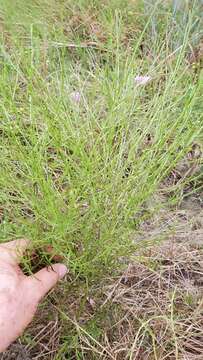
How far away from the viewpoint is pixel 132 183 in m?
1.08

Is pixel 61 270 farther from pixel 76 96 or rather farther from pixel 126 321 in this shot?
pixel 76 96

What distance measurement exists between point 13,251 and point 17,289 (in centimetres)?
9

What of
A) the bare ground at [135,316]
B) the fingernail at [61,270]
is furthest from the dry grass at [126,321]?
the fingernail at [61,270]

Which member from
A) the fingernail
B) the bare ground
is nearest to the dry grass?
the bare ground

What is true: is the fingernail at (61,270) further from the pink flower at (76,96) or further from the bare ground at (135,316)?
the pink flower at (76,96)

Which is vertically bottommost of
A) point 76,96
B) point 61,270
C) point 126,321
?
point 126,321

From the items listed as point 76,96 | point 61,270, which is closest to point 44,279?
point 61,270

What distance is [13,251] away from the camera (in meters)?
1.12

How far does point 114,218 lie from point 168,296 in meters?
0.29

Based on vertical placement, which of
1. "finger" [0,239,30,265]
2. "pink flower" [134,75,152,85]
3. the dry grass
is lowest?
the dry grass

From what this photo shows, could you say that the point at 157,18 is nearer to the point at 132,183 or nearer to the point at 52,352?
the point at 132,183

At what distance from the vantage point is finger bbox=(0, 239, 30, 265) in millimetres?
1098

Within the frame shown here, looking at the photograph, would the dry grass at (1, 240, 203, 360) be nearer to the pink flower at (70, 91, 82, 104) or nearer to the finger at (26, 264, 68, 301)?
the finger at (26, 264, 68, 301)

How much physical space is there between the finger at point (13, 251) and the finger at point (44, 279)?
0.16ft
